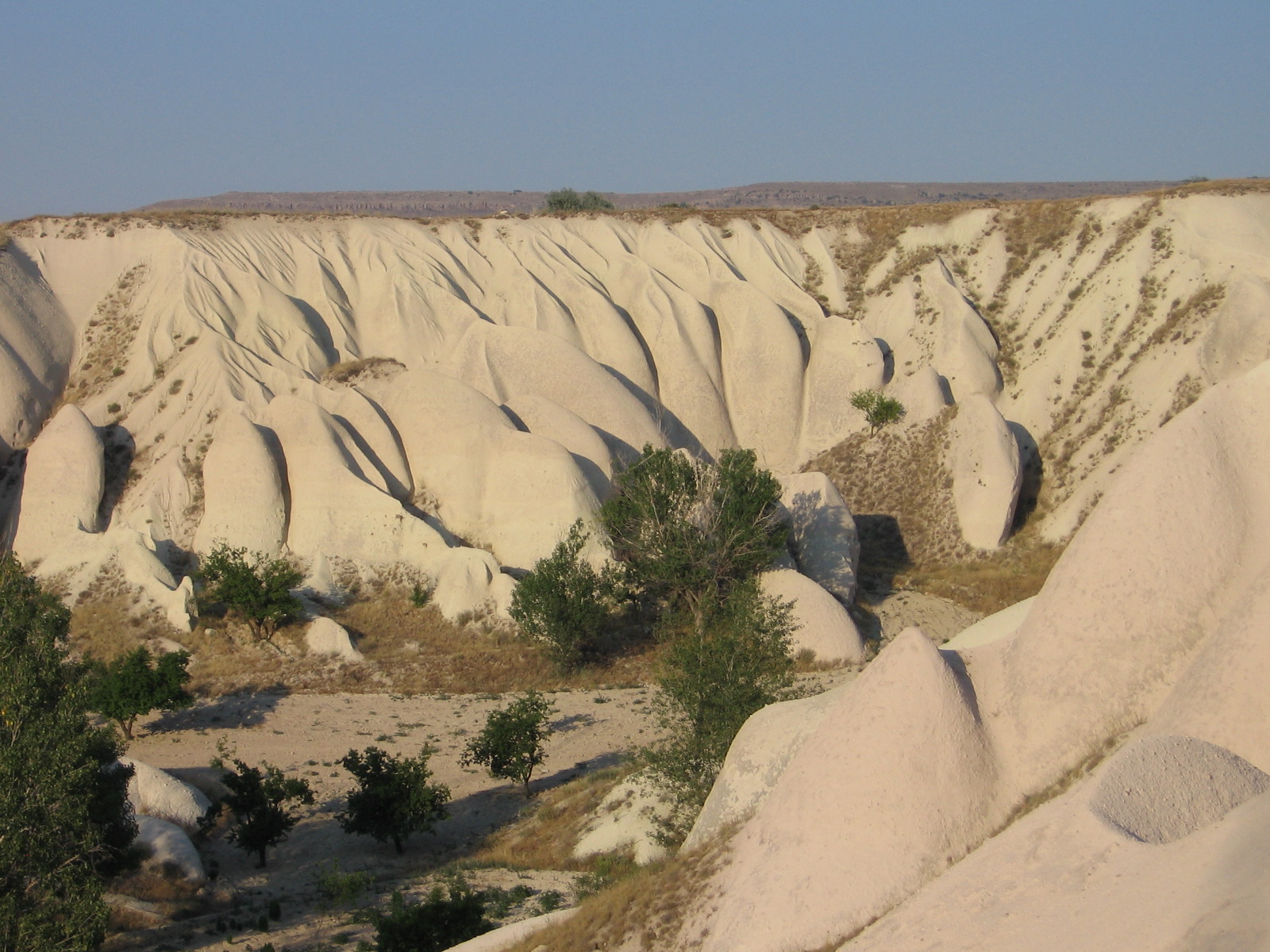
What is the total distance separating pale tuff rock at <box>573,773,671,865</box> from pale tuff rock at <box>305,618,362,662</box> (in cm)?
1149

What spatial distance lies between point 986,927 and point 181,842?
45.2 ft

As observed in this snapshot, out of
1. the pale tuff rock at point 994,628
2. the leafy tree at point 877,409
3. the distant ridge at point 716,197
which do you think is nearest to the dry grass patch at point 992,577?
the leafy tree at point 877,409

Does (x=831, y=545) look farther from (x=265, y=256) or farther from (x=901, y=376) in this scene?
(x=265, y=256)

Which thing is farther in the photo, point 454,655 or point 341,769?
point 454,655

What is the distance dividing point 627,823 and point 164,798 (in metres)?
8.12

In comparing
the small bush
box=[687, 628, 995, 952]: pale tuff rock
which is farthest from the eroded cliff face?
box=[687, 628, 995, 952]: pale tuff rock

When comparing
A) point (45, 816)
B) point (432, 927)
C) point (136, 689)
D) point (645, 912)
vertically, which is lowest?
point (136, 689)

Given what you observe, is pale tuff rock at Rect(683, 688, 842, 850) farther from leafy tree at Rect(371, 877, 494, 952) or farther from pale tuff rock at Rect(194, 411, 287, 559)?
pale tuff rock at Rect(194, 411, 287, 559)

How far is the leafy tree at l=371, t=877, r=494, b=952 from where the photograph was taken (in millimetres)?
12719

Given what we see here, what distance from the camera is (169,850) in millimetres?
17844

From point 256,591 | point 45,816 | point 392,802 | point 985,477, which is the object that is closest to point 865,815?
point 45,816

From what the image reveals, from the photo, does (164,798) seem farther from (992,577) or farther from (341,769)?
(992,577)

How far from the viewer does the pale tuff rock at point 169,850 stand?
57.7 ft

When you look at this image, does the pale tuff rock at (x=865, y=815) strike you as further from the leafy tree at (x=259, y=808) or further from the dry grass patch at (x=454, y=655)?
the dry grass patch at (x=454, y=655)
